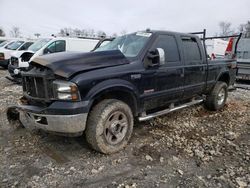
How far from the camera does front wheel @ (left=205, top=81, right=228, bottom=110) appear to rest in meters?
6.10

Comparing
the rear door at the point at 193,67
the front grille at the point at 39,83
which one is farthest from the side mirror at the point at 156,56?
the front grille at the point at 39,83

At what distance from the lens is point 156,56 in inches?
160

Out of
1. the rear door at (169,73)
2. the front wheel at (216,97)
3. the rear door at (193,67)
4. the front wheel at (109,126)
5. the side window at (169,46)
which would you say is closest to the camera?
the front wheel at (109,126)

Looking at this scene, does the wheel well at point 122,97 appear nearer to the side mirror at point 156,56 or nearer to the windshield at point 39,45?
the side mirror at point 156,56

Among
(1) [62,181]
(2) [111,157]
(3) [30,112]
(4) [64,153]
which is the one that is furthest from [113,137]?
(3) [30,112]

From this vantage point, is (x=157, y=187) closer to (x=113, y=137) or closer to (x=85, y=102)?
(x=113, y=137)

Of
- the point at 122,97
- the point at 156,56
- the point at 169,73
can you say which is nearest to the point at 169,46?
the point at 169,73

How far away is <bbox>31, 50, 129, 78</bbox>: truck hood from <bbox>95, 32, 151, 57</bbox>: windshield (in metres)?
0.38

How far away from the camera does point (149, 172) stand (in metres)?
3.27

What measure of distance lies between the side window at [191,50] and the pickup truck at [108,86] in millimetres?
26

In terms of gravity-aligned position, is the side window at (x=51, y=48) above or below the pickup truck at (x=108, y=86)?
above

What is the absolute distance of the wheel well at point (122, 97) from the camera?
12.1 ft

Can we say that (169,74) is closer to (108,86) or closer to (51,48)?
(108,86)

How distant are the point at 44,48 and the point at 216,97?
755cm
